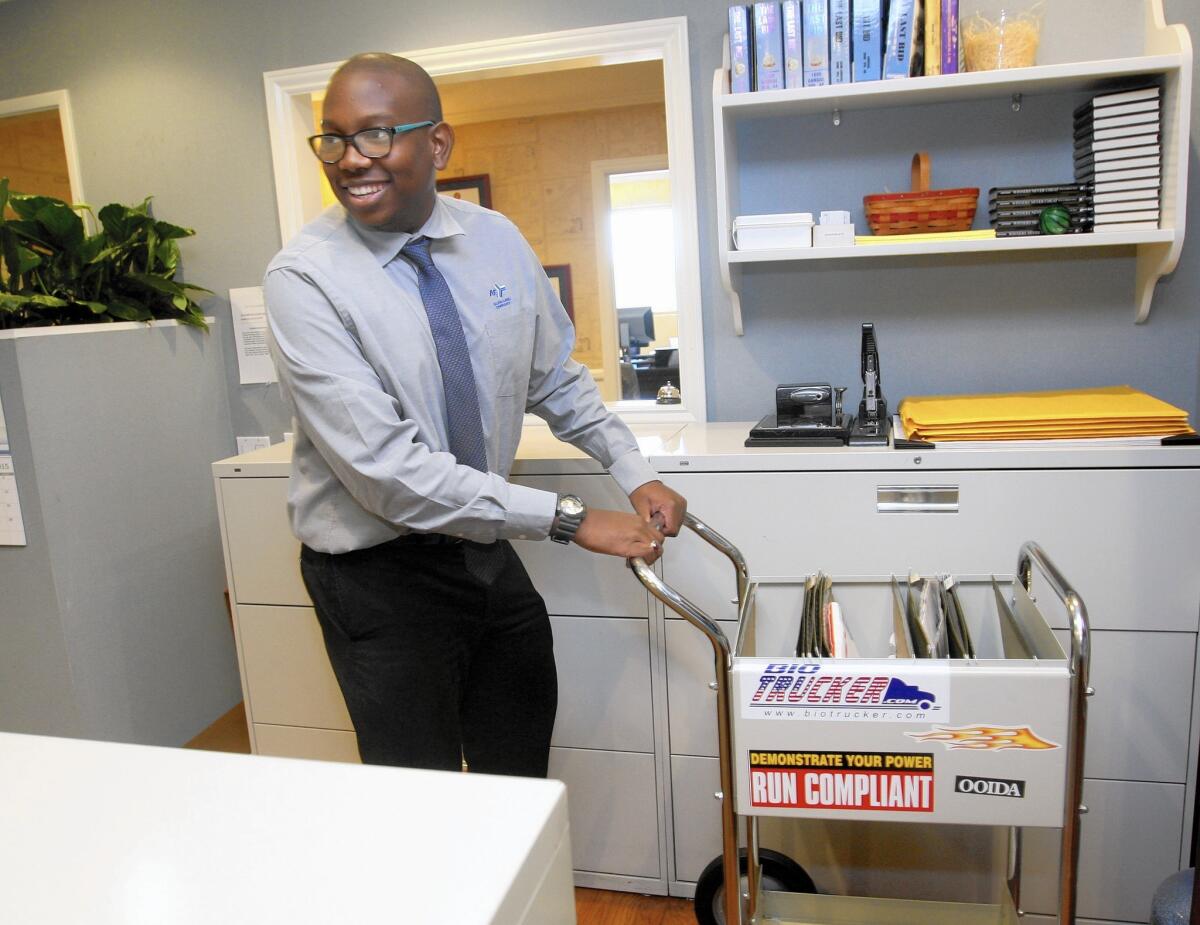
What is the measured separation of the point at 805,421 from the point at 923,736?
2.95 ft

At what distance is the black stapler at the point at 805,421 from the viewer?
75.2 inches

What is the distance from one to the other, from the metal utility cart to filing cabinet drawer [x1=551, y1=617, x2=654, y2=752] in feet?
2.37

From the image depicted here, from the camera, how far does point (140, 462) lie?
257cm

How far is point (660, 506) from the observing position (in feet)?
5.30

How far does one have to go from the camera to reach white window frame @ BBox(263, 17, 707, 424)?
7.51 ft

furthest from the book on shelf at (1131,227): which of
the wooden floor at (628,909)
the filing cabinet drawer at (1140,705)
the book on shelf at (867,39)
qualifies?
the wooden floor at (628,909)

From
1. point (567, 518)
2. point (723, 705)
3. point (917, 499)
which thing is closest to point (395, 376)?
point (567, 518)

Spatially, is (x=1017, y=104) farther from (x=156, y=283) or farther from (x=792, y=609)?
(x=156, y=283)

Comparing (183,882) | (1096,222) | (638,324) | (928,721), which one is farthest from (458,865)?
(638,324)

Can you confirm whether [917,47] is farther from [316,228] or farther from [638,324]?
[638,324]

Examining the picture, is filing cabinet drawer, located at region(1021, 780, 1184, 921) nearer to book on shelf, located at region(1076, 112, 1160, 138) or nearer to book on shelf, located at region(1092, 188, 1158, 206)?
book on shelf, located at region(1092, 188, 1158, 206)

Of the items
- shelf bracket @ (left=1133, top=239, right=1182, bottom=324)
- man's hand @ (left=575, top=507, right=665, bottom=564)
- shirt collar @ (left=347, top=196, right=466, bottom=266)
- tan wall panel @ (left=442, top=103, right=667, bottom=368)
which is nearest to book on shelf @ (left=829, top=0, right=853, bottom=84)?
shelf bracket @ (left=1133, top=239, right=1182, bottom=324)

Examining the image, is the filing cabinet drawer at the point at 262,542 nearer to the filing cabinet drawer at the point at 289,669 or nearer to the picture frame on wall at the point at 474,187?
the filing cabinet drawer at the point at 289,669

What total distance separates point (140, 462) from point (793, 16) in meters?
2.00
